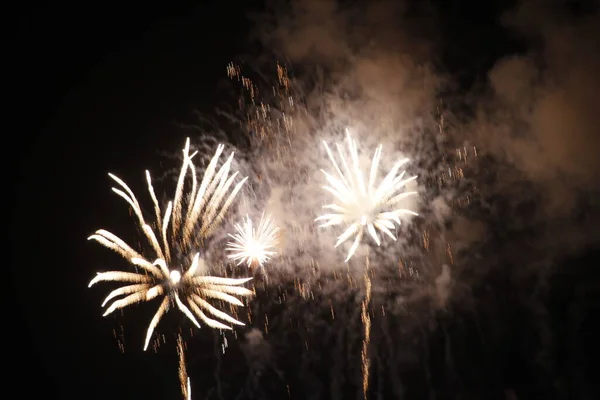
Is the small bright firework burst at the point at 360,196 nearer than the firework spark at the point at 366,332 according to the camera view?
Yes

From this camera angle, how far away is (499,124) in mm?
12148

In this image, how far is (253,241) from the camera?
401 inches

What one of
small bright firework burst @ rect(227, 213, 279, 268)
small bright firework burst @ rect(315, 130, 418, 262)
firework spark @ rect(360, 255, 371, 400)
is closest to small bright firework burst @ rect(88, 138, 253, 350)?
small bright firework burst @ rect(227, 213, 279, 268)

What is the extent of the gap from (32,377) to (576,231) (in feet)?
46.0

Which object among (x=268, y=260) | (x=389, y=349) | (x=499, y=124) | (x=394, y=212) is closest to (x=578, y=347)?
(x=389, y=349)

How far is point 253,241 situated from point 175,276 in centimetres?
176

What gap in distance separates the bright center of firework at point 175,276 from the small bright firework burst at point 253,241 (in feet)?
4.09

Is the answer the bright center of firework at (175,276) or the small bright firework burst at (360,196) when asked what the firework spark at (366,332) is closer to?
the small bright firework burst at (360,196)

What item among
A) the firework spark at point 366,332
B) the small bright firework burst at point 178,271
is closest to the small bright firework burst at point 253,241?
the small bright firework burst at point 178,271

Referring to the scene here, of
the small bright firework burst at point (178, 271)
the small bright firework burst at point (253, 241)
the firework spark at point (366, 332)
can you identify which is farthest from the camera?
the firework spark at point (366, 332)

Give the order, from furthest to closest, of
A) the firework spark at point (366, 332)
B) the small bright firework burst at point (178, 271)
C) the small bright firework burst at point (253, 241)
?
the firework spark at point (366, 332) < the small bright firework burst at point (253, 241) < the small bright firework burst at point (178, 271)

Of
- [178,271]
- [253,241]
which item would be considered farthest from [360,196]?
[178,271]

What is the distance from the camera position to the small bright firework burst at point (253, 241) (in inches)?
397

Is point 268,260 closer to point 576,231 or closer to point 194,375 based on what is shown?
point 194,375
